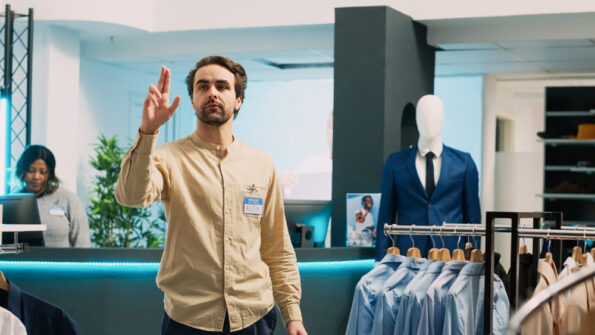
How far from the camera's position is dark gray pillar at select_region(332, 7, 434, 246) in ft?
19.5

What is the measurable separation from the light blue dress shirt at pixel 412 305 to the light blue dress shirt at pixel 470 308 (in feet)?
0.35

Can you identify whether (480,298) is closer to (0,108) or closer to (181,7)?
(0,108)

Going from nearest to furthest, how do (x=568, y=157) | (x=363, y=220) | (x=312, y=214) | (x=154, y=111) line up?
(x=154, y=111) → (x=312, y=214) → (x=363, y=220) → (x=568, y=157)

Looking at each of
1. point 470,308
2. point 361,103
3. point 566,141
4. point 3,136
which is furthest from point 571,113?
point 470,308

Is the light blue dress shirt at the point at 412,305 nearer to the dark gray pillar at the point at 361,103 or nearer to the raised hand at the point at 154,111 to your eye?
the raised hand at the point at 154,111

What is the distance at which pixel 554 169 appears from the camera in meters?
9.16

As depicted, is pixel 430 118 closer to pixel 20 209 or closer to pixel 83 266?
pixel 83 266

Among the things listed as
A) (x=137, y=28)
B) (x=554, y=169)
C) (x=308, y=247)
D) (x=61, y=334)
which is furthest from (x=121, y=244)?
(x=61, y=334)

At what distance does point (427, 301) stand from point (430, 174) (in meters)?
1.90

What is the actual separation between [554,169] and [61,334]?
743 centimetres

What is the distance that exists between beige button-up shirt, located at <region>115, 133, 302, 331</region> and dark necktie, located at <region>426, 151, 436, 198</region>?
2.21m

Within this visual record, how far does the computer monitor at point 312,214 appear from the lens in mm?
5023

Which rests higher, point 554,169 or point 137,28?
point 137,28

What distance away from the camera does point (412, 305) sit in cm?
284
